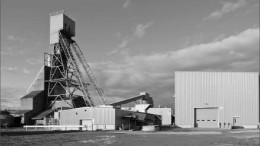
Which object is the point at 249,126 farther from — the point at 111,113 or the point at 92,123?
the point at 92,123

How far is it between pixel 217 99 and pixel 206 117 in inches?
163

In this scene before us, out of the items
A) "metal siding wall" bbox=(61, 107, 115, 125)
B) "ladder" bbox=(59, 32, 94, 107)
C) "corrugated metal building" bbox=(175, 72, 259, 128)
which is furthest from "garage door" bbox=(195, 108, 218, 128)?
"ladder" bbox=(59, 32, 94, 107)

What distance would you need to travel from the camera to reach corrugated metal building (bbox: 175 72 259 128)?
179 feet

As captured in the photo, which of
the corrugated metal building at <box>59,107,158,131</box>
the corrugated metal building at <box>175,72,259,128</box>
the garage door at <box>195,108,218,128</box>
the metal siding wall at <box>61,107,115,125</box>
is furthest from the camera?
the garage door at <box>195,108,218,128</box>

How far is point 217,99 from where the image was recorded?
182 ft

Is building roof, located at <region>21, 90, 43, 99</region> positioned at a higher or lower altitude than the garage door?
higher

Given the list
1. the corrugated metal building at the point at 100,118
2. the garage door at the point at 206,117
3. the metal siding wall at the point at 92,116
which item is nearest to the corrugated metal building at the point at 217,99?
the garage door at the point at 206,117

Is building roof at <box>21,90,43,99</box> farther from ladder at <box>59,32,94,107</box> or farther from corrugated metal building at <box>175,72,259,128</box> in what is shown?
corrugated metal building at <box>175,72,259,128</box>

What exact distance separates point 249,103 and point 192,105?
10.6 meters

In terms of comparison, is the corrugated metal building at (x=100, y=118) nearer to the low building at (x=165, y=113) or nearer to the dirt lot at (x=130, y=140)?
the dirt lot at (x=130, y=140)

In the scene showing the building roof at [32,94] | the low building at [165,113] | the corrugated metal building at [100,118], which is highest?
the building roof at [32,94]

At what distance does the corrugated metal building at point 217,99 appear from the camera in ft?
179

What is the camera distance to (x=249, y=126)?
54594 millimetres

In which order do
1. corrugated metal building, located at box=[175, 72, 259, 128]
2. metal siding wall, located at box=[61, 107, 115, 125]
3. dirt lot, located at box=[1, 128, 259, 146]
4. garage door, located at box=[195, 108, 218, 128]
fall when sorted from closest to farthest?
dirt lot, located at box=[1, 128, 259, 146], metal siding wall, located at box=[61, 107, 115, 125], corrugated metal building, located at box=[175, 72, 259, 128], garage door, located at box=[195, 108, 218, 128]
